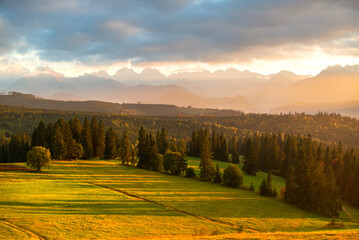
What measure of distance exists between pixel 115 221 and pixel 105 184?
2909 cm

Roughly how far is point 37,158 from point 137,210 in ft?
144

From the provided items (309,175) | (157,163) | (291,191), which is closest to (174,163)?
(157,163)

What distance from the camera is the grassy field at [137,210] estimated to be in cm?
4298

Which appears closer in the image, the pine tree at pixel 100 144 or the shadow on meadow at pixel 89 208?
the shadow on meadow at pixel 89 208

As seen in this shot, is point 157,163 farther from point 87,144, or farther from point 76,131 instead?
point 76,131

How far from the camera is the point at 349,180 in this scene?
10056 cm

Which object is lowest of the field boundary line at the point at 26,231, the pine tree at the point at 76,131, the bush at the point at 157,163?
the field boundary line at the point at 26,231

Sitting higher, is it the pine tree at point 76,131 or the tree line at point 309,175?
the pine tree at point 76,131

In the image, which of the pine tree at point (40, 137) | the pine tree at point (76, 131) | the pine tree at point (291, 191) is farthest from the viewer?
the pine tree at point (76, 131)

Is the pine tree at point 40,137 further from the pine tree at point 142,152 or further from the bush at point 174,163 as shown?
the bush at point 174,163

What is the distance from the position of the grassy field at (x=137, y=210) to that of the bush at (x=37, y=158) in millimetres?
2869

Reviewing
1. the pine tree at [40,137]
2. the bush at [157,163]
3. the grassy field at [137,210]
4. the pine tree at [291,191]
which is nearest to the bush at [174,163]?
the bush at [157,163]

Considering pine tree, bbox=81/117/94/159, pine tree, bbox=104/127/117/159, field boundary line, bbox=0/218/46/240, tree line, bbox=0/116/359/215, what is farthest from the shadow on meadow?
pine tree, bbox=104/127/117/159

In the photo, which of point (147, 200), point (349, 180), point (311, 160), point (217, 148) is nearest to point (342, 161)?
point (349, 180)
